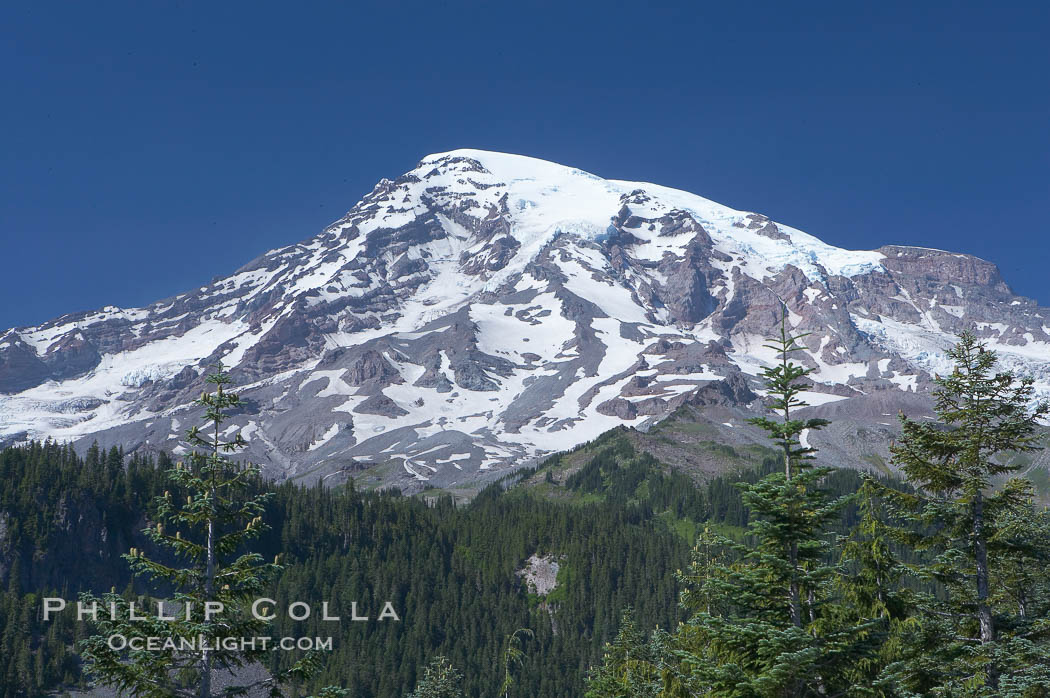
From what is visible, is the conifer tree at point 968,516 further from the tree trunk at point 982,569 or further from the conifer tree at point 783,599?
the conifer tree at point 783,599

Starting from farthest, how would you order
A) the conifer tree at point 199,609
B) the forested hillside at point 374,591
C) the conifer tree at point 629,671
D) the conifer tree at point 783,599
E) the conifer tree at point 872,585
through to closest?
the forested hillside at point 374,591, the conifer tree at point 629,671, the conifer tree at point 872,585, the conifer tree at point 783,599, the conifer tree at point 199,609

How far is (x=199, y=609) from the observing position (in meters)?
22.1

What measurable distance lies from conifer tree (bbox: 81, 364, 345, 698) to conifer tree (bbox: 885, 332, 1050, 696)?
50.7 ft

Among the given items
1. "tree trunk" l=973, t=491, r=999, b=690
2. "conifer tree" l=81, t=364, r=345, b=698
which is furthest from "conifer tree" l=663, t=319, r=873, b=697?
"conifer tree" l=81, t=364, r=345, b=698

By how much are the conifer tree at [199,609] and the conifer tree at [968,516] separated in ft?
50.7

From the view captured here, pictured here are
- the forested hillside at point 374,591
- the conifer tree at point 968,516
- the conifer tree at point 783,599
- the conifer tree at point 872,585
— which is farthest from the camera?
the forested hillside at point 374,591

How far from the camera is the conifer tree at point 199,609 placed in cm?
2052

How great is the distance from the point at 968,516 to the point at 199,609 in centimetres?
1978

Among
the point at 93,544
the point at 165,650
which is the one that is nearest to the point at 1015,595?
the point at 165,650

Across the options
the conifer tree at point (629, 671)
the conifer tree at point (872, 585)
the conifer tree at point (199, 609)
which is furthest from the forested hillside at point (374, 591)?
the conifer tree at point (872, 585)

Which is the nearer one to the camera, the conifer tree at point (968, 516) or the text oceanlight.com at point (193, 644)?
the text oceanlight.com at point (193, 644)

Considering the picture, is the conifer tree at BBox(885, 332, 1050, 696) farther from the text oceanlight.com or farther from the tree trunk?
the text oceanlight.com

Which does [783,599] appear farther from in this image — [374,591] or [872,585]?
[374,591]

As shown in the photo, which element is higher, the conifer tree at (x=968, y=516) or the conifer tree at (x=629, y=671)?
the conifer tree at (x=968, y=516)
